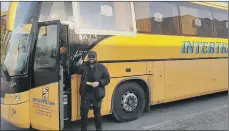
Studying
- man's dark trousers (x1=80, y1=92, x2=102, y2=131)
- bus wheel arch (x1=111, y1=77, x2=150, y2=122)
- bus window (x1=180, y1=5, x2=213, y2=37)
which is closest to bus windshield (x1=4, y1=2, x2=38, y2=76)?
man's dark trousers (x1=80, y1=92, x2=102, y2=131)

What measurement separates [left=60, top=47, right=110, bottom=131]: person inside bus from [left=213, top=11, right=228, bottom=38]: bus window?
4.83 m

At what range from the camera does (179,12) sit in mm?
8414

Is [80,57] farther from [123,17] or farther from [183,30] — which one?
[183,30]

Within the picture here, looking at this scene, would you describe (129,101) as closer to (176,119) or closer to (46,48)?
(176,119)

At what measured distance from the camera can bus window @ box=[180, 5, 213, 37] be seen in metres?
8.52

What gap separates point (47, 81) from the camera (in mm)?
5984

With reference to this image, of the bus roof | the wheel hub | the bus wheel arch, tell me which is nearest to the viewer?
the bus wheel arch

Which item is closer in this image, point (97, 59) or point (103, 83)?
point (103, 83)

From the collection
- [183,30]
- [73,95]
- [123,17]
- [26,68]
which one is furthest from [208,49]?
[26,68]

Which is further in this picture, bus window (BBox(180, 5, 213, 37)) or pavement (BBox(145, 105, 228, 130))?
bus window (BBox(180, 5, 213, 37))

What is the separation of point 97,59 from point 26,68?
137 cm

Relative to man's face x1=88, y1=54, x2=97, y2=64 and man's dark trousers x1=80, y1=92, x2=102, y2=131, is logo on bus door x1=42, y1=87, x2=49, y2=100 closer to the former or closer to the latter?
man's dark trousers x1=80, y1=92, x2=102, y2=131

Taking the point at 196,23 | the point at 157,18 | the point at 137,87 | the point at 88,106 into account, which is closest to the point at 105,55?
the point at 88,106

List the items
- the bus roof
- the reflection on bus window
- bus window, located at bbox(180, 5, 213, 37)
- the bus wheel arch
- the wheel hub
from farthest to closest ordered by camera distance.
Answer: the bus roof, bus window, located at bbox(180, 5, 213, 37), the wheel hub, the bus wheel arch, the reflection on bus window
